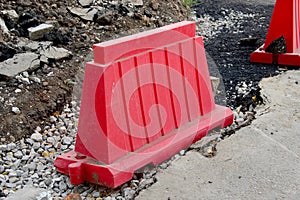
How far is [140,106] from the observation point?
3.78 meters

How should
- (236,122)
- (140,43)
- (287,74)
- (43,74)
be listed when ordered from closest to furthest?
1. (140,43)
2. (236,122)
3. (43,74)
4. (287,74)

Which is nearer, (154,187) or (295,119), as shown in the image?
(154,187)

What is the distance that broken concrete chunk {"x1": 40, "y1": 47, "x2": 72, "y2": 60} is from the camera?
5191 millimetres

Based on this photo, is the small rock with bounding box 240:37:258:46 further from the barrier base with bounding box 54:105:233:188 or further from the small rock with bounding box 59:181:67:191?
the small rock with bounding box 59:181:67:191

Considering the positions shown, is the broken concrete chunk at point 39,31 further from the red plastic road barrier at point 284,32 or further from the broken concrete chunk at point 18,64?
the red plastic road barrier at point 284,32

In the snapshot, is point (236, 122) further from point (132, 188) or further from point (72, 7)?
point (72, 7)

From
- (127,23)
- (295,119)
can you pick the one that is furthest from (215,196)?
(127,23)

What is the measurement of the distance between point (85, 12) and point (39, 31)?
94 cm

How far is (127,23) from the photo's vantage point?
6383 millimetres

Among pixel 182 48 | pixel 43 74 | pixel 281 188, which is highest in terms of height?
pixel 182 48

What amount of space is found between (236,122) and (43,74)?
2.01 m

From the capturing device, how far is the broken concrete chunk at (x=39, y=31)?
545 centimetres

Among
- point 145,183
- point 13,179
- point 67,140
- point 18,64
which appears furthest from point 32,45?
point 145,183

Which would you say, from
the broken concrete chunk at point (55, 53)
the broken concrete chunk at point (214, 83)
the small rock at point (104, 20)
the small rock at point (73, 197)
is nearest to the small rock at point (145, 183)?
the small rock at point (73, 197)
